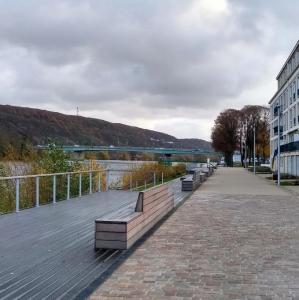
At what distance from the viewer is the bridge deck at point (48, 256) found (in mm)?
5586

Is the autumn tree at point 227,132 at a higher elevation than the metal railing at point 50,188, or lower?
higher

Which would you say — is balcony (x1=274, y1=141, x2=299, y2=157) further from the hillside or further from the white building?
the hillside

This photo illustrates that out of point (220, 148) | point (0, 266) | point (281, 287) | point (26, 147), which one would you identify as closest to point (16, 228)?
point (0, 266)

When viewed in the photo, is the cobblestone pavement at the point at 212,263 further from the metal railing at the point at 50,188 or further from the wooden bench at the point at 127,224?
the metal railing at the point at 50,188

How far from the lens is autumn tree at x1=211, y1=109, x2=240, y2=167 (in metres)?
84.5

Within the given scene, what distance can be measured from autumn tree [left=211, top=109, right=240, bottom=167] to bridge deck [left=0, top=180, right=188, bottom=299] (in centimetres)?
7375

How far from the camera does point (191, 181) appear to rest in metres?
23.0

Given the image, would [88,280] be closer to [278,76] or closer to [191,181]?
[191,181]

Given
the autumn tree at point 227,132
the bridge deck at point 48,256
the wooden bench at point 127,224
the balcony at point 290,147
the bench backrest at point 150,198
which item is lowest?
the bridge deck at point 48,256

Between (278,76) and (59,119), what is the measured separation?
68.0 m

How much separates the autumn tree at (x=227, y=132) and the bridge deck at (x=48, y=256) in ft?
242

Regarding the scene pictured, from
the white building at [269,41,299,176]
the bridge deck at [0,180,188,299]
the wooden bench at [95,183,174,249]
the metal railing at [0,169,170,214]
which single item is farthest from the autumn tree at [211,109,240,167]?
the wooden bench at [95,183,174,249]

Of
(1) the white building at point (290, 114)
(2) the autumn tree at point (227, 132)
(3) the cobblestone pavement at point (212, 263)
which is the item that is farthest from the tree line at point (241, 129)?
(3) the cobblestone pavement at point (212, 263)

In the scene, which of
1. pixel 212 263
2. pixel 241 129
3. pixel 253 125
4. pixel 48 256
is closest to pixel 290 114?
pixel 253 125
